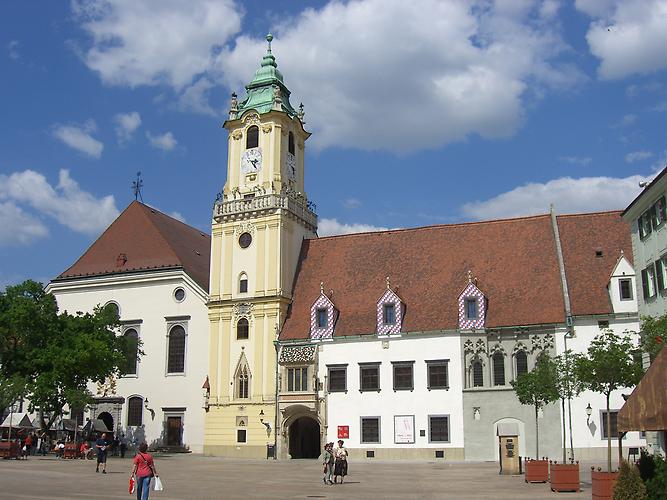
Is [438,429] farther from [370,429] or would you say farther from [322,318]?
[322,318]

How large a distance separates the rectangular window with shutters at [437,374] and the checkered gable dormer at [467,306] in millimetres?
2502

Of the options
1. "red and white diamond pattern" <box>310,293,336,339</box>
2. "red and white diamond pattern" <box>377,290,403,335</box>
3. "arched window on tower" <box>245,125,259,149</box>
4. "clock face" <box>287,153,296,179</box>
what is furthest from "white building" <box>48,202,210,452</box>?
"red and white diamond pattern" <box>377,290,403,335</box>

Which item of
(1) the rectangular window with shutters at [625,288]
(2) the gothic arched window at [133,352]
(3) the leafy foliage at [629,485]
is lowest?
(3) the leafy foliage at [629,485]

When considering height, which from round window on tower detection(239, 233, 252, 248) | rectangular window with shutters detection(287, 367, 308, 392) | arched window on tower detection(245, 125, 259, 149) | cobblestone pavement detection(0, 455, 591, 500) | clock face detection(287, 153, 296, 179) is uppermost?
arched window on tower detection(245, 125, 259, 149)

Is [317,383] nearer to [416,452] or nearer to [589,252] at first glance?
[416,452]

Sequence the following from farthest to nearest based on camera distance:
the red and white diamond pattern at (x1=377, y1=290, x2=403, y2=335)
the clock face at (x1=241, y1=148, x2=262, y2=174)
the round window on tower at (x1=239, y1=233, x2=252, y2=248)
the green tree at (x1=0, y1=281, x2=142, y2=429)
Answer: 1. the clock face at (x1=241, y1=148, x2=262, y2=174)
2. the round window on tower at (x1=239, y1=233, x2=252, y2=248)
3. the red and white diamond pattern at (x1=377, y1=290, x2=403, y2=335)
4. the green tree at (x1=0, y1=281, x2=142, y2=429)

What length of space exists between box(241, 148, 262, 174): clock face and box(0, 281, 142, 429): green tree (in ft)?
53.3

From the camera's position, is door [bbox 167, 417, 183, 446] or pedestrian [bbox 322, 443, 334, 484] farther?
door [bbox 167, 417, 183, 446]

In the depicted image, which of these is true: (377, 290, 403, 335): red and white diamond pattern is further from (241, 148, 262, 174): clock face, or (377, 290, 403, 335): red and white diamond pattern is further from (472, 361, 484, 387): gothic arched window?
(241, 148, 262, 174): clock face

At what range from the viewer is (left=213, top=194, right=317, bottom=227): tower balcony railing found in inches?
2168

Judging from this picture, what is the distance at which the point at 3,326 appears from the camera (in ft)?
148

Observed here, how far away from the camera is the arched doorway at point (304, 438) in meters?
51.8

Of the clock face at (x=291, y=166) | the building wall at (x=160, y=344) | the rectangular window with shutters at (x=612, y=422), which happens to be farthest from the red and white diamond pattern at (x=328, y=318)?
the rectangular window with shutters at (x=612, y=422)

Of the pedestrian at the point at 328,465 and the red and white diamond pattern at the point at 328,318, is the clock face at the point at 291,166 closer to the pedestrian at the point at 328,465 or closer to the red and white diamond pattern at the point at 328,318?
the red and white diamond pattern at the point at 328,318
